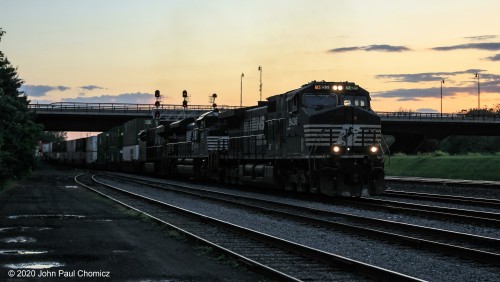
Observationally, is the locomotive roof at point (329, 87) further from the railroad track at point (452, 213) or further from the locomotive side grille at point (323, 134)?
the railroad track at point (452, 213)

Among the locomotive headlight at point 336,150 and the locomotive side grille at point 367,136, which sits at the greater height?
the locomotive side grille at point 367,136

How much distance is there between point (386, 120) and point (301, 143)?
6559cm

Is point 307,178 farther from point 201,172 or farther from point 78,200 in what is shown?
point 201,172

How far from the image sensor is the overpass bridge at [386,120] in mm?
78250

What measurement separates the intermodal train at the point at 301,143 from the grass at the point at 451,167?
30.3ft

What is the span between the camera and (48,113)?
76.3 m

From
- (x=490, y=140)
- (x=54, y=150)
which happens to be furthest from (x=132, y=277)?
(x=490, y=140)

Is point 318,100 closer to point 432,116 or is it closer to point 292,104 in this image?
point 292,104

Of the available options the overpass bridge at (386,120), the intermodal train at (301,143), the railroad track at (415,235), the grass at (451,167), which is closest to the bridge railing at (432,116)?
the overpass bridge at (386,120)

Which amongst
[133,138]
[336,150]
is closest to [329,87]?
[336,150]

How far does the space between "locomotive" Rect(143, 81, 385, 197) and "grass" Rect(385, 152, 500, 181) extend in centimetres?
984

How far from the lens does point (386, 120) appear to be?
8588 centimetres

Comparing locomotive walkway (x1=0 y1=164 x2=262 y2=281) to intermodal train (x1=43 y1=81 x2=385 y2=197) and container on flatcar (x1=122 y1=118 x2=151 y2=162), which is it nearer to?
intermodal train (x1=43 y1=81 x2=385 y2=197)

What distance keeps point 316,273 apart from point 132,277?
103 inches
